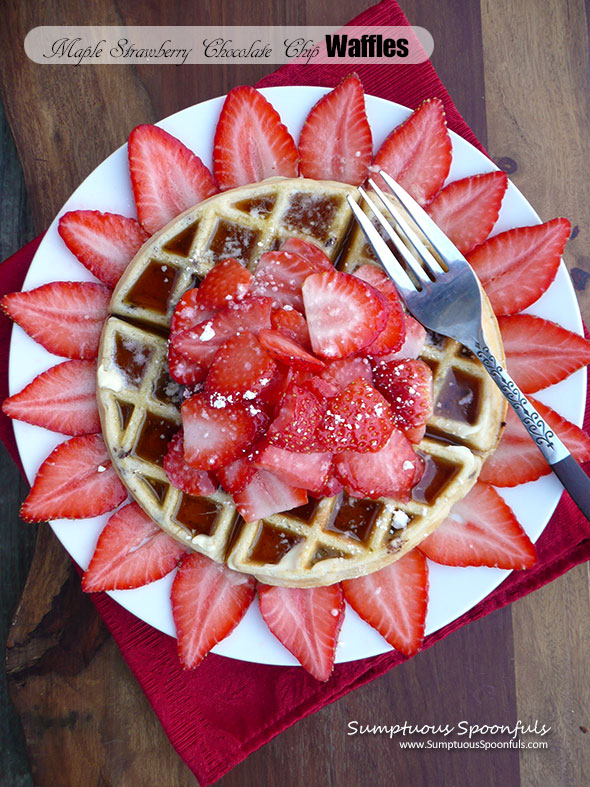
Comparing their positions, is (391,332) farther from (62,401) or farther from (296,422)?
(62,401)

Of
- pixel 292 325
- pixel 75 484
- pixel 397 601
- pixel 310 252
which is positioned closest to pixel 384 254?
pixel 310 252

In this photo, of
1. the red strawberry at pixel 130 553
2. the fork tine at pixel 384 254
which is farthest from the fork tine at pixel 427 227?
the red strawberry at pixel 130 553

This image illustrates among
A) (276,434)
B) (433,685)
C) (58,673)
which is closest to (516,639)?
(433,685)

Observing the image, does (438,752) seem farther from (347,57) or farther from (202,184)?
(347,57)

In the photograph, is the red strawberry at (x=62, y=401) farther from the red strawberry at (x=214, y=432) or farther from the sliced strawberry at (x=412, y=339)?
the sliced strawberry at (x=412, y=339)

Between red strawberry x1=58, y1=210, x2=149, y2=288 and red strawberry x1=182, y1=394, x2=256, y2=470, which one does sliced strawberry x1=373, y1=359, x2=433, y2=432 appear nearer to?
red strawberry x1=182, y1=394, x2=256, y2=470
